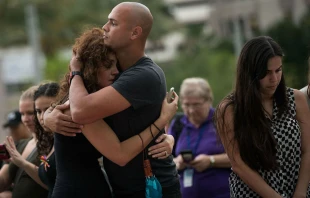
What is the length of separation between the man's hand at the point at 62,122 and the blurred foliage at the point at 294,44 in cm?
2698

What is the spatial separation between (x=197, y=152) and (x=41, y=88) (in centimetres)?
181

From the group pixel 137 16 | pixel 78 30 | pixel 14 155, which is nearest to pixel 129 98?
pixel 137 16

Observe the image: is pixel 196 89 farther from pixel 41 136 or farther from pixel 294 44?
pixel 294 44

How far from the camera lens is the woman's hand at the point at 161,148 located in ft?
15.0

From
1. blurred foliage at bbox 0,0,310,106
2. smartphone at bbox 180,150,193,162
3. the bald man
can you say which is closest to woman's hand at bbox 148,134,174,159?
the bald man

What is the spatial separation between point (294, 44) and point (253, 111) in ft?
101

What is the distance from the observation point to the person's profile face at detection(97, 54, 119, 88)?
Result: 4.51 m

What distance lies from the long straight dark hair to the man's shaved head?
26.8 inches

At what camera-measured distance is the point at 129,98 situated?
4.35 m

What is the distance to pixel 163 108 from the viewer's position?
4.63 m

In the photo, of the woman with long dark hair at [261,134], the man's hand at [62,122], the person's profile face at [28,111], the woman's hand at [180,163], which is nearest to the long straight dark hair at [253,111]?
the woman with long dark hair at [261,134]

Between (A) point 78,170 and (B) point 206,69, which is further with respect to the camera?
(B) point 206,69

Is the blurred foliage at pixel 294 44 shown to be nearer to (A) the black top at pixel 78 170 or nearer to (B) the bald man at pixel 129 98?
(B) the bald man at pixel 129 98

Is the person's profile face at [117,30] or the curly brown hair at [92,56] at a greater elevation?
the person's profile face at [117,30]
